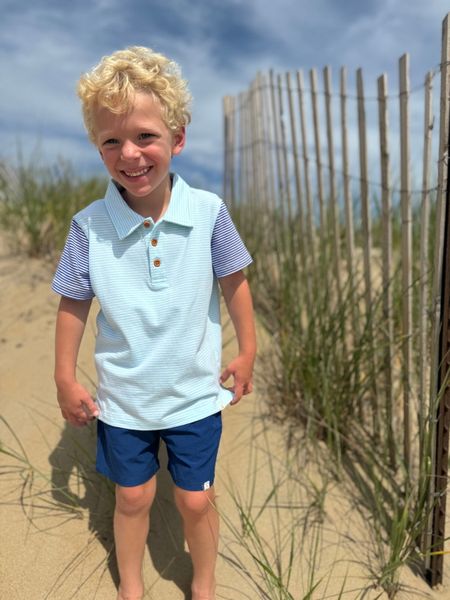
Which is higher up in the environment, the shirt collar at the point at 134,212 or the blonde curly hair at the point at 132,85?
the blonde curly hair at the point at 132,85

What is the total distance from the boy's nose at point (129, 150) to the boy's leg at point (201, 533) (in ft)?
3.27

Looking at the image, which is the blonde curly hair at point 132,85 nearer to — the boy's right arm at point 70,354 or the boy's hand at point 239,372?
the boy's right arm at point 70,354

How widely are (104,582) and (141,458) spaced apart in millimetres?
531

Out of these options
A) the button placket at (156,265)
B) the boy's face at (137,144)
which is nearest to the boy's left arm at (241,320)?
the button placket at (156,265)

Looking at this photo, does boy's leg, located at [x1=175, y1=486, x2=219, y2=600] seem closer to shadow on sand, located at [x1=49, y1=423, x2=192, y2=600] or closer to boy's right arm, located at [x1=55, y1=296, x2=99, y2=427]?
shadow on sand, located at [x1=49, y1=423, x2=192, y2=600]

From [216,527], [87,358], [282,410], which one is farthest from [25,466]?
[282,410]

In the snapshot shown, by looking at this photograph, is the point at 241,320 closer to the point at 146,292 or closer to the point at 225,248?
the point at 225,248

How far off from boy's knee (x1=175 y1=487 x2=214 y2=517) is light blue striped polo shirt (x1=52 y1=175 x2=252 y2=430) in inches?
9.7

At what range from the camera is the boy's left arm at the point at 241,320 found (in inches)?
69.1

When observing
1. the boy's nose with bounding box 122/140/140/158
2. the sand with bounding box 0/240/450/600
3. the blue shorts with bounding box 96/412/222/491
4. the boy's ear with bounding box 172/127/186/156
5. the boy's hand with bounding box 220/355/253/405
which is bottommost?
the sand with bounding box 0/240/450/600

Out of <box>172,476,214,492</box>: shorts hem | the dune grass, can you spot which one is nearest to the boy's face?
<box>172,476,214,492</box>: shorts hem

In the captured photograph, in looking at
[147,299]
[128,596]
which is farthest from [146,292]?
[128,596]

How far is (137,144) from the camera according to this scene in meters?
1.52

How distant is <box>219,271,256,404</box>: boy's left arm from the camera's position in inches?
69.1
